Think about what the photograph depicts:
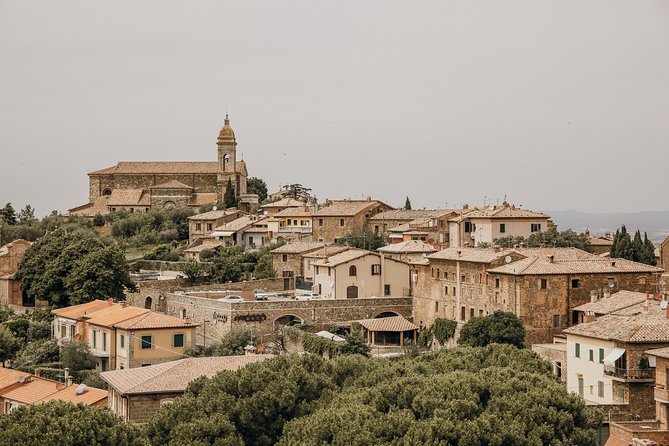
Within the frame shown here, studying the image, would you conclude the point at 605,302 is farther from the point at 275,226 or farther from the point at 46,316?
the point at 275,226

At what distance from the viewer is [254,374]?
34.7 metres

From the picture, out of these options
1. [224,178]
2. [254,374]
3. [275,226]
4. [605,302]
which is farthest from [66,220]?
[254,374]

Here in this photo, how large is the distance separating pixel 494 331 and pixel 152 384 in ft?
46.5

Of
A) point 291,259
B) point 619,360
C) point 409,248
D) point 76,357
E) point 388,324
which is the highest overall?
point 409,248

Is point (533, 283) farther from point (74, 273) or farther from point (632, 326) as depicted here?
point (74, 273)

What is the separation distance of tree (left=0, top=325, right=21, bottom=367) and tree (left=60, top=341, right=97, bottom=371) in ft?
8.40

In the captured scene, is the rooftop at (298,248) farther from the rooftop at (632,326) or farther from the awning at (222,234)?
the rooftop at (632,326)

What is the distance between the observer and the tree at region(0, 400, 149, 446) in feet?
96.4

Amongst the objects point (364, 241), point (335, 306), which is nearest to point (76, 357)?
point (335, 306)

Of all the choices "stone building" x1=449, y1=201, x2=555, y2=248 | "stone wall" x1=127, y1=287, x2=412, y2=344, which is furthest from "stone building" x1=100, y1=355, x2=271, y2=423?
"stone building" x1=449, y1=201, x2=555, y2=248

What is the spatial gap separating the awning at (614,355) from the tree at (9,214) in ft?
205

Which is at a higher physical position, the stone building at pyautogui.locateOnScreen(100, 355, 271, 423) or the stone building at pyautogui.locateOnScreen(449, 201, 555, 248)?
the stone building at pyautogui.locateOnScreen(449, 201, 555, 248)

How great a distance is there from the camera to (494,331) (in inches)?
1848

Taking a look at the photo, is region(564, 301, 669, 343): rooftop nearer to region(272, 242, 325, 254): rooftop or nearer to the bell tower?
region(272, 242, 325, 254): rooftop
